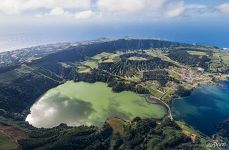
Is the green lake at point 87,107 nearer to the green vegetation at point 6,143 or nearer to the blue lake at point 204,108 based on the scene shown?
the blue lake at point 204,108

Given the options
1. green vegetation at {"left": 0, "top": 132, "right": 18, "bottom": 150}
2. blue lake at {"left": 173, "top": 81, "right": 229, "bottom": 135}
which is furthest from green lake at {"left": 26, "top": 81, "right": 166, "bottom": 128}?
green vegetation at {"left": 0, "top": 132, "right": 18, "bottom": 150}

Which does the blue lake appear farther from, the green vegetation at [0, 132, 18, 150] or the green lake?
the green vegetation at [0, 132, 18, 150]

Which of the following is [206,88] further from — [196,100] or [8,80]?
[8,80]

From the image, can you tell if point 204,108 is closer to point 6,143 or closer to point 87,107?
point 87,107

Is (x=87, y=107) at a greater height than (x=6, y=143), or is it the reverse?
(x=6, y=143)

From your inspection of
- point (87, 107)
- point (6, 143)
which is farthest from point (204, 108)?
point (6, 143)
